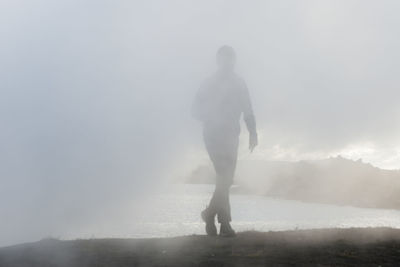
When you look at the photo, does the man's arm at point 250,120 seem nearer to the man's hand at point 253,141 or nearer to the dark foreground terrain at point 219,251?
the man's hand at point 253,141

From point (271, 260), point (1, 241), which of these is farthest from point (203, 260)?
point (1, 241)

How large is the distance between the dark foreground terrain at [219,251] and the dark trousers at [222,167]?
31.0 inches

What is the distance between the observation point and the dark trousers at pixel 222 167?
1302 centimetres

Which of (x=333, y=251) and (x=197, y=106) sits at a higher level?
(x=197, y=106)

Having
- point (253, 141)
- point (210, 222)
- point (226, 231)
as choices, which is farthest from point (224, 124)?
point (226, 231)

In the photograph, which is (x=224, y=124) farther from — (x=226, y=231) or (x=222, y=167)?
(x=226, y=231)

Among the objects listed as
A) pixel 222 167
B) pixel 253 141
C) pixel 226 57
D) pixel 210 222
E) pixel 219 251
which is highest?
pixel 226 57

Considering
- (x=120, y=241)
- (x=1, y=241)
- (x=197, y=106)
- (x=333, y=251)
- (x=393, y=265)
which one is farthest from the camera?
(x=1, y=241)

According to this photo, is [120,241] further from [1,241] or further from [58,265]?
[1,241]

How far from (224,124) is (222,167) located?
1071 mm

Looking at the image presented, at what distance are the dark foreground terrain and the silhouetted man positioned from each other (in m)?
0.80

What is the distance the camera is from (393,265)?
9.59 metres

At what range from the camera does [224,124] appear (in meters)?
13.1

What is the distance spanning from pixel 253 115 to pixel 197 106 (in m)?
1.46
